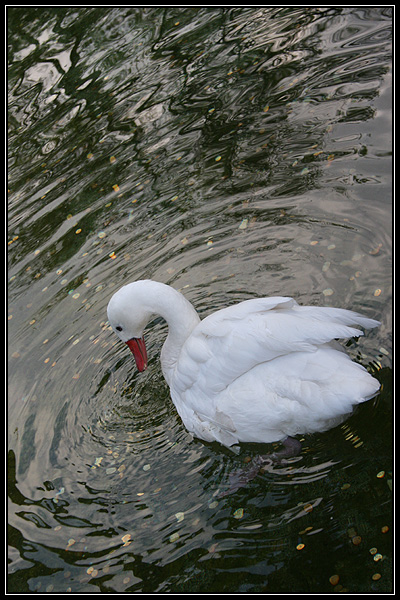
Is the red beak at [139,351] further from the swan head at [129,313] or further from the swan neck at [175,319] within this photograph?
the swan neck at [175,319]

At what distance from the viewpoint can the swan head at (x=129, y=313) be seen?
4.86 meters

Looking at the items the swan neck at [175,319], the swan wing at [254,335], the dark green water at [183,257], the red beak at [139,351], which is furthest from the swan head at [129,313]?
the dark green water at [183,257]

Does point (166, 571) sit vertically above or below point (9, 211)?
below

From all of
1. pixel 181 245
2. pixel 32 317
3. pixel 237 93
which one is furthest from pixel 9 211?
pixel 237 93

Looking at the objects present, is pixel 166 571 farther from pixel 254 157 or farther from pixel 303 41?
pixel 303 41

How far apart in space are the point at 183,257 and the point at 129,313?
5.70ft

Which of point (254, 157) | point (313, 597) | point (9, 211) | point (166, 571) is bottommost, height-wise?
point (313, 597)

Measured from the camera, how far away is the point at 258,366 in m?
4.32

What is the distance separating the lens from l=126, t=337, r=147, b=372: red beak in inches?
205

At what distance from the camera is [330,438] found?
452cm

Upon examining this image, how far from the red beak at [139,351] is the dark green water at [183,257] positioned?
322 mm

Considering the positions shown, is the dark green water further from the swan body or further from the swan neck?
the swan neck

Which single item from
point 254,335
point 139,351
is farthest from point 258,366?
point 139,351

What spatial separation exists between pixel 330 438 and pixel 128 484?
5.36ft
